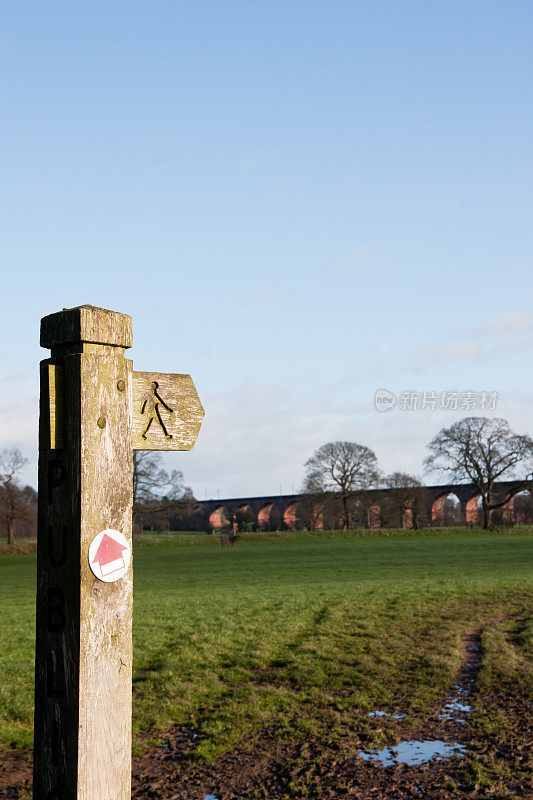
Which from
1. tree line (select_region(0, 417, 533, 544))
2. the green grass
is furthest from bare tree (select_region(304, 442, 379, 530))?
the green grass

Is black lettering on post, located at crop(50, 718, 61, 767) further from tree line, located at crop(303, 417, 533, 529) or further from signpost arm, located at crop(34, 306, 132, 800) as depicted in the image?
tree line, located at crop(303, 417, 533, 529)

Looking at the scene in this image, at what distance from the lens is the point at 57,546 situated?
261 centimetres

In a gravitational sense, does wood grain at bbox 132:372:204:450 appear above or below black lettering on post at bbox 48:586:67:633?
above

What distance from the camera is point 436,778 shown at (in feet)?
16.5

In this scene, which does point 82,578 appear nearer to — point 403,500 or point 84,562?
point 84,562

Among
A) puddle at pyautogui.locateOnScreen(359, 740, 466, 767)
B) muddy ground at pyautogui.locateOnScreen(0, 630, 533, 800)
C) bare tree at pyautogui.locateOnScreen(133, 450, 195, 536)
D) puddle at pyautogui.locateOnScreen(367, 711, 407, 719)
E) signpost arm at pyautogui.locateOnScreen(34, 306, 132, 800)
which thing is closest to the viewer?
signpost arm at pyautogui.locateOnScreen(34, 306, 132, 800)

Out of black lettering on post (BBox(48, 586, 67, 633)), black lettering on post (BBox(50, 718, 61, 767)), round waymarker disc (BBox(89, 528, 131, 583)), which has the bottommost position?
black lettering on post (BBox(50, 718, 61, 767))

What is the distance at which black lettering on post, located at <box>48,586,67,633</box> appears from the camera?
8.43 ft

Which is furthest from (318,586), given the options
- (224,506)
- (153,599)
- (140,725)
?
(224,506)

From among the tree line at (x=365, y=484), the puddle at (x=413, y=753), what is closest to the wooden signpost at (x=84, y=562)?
the puddle at (x=413, y=753)

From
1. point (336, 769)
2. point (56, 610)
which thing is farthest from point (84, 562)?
point (336, 769)

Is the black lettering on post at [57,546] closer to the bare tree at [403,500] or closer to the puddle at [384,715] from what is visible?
the puddle at [384,715]

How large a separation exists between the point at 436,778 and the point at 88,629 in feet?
12.0

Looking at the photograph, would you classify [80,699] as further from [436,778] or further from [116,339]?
[436,778]
